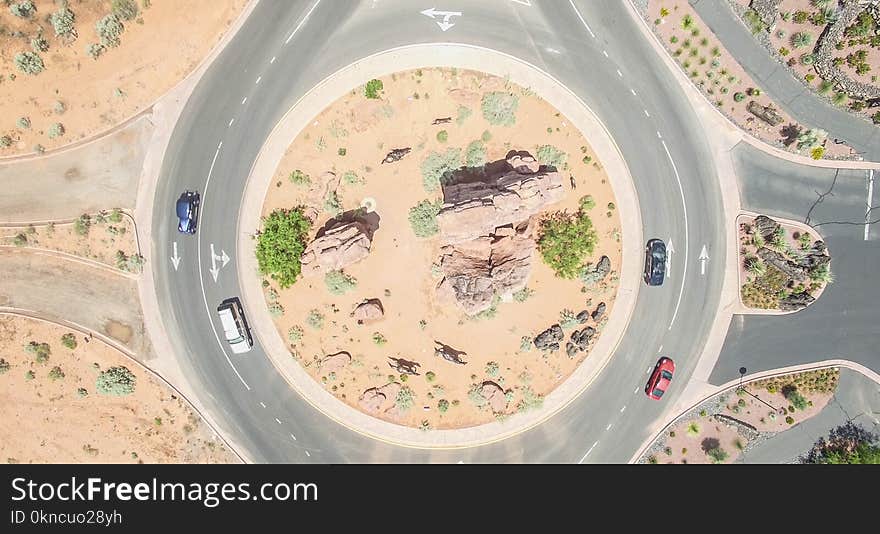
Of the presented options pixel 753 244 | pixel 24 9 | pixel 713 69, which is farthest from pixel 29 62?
pixel 753 244

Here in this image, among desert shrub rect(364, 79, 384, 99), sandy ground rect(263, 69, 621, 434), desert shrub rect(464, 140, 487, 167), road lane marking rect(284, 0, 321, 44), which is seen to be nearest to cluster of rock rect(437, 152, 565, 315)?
desert shrub rect(464, 140, 487, 167)

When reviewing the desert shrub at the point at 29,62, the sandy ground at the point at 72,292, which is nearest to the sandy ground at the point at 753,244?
the sandy ground at the point at 72,292

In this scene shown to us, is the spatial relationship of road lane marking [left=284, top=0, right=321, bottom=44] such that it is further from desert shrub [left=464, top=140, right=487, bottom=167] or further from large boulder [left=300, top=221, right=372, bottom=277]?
desert shrub [left=464, top=140, right=487, bottom=167]

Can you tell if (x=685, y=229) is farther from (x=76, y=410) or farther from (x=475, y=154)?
(x=76, y=410)

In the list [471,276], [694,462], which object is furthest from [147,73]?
[694,462]

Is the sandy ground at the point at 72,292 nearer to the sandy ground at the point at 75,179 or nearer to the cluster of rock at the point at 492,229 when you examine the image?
the sandy ground at the point at 75,179

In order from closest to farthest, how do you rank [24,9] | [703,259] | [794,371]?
1. [24,9]
2. [703,259]
3. [794,371]
